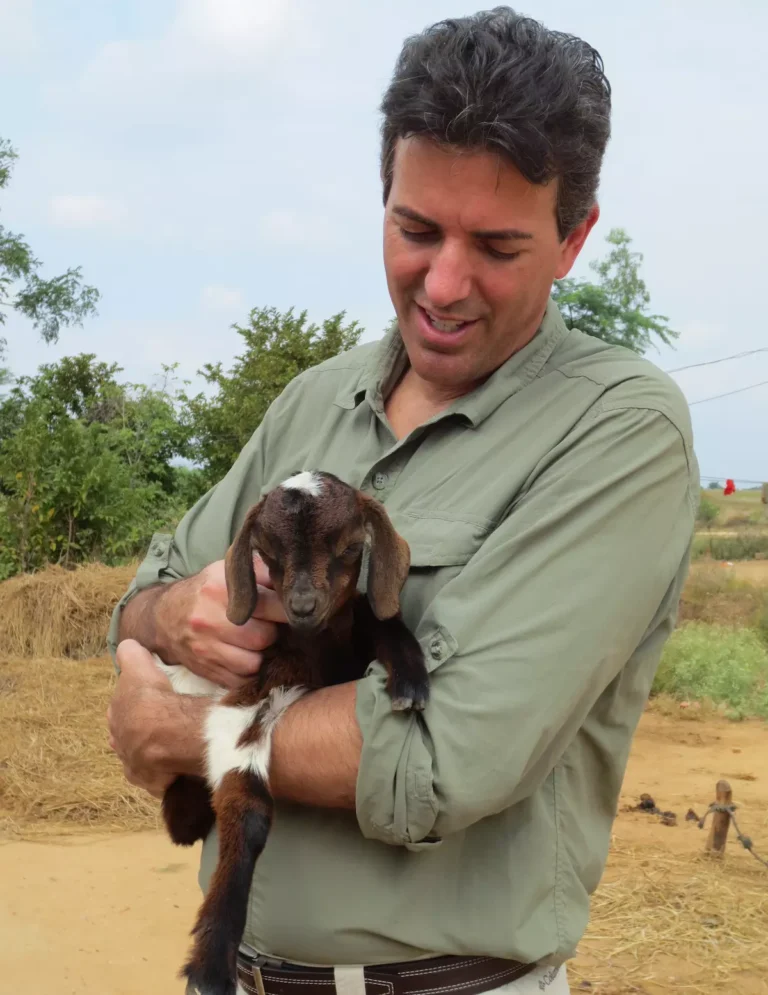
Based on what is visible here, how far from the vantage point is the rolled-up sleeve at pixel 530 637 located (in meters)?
1.70

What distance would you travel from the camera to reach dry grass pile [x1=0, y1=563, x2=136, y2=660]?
35.9ft

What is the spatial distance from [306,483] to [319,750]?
0.61m

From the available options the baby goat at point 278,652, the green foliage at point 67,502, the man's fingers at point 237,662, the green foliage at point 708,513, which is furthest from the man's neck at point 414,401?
the green foliage at point 708,513

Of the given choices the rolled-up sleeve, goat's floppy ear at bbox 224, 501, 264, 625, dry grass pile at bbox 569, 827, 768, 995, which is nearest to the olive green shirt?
the rolled-up sleeve

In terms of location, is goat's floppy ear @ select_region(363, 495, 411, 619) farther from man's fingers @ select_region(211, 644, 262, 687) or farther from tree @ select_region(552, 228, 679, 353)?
tree @ select_region(552, 228, 679, 353)

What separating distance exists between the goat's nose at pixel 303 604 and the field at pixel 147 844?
3754mm

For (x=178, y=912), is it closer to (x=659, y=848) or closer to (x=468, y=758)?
(x=659, y=848)

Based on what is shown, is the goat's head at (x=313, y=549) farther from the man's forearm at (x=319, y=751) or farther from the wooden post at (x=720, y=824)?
the wooden post at (x=720, y=824)

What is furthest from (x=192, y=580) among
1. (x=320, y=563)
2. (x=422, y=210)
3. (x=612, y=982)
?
(x=612, y=982)

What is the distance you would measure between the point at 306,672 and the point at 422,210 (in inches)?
39.2

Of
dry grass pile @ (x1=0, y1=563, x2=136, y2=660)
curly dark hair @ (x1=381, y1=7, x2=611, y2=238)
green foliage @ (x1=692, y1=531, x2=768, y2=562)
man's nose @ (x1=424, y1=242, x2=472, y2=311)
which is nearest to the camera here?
curly dark hair @ (x1=381, y1=7, x2=611, y2=238)

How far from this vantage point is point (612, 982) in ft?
16.7

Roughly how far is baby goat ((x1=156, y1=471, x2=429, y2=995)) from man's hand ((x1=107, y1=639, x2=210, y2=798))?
0.12 ft

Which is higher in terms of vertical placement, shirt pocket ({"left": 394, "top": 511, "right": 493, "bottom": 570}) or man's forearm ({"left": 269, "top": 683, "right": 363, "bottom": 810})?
shirt pocket ({"left": 394, "top": 511, "right": 493, "bottom": 570})
